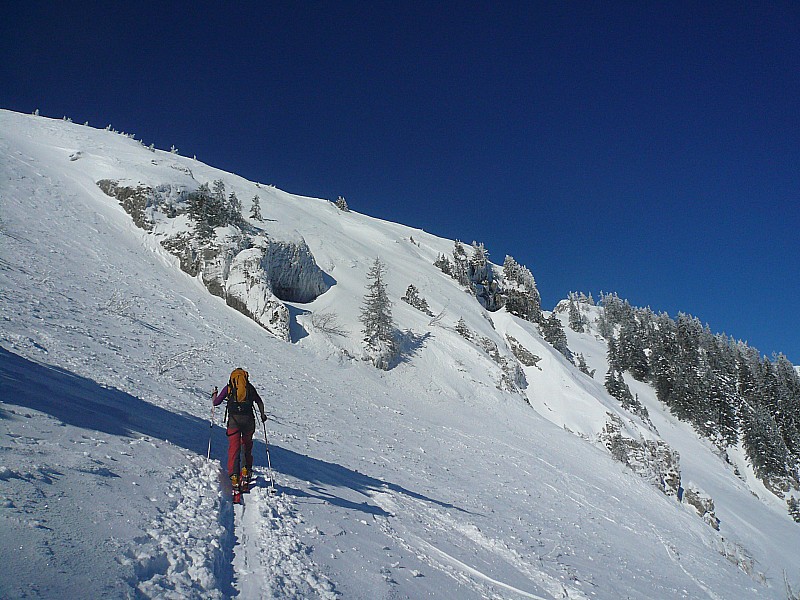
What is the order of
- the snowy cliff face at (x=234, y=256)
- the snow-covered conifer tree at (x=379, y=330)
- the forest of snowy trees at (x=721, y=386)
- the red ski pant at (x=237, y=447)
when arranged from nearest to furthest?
1. the red ski pant at (x=237, y=447)
2. the snowy cliff face at (x=234, y=256)
3. the snow-covered conifer tree at (x=379, y=330)
4. the forest of snowy trees at (x=721, y=386)

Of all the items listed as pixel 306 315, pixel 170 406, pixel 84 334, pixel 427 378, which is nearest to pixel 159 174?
pixel 306 315

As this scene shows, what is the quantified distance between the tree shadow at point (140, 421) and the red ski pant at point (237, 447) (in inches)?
37.5

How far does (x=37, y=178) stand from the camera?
25.1 m

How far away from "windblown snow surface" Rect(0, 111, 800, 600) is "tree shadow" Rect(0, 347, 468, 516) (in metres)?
0.07

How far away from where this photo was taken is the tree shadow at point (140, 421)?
6.74 meters

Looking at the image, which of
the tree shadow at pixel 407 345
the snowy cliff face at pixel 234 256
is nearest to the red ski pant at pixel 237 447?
the snowy cliff face at pixel 234 256

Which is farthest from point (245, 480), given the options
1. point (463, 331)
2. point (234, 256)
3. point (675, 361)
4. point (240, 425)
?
point (675, 361)

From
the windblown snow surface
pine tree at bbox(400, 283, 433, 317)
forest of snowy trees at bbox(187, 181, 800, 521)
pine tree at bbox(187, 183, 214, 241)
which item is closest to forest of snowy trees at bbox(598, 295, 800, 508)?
forest of snowy trees at bbox(187, 181, 800, 521)

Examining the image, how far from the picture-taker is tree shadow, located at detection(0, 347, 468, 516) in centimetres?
674

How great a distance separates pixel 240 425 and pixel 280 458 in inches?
103

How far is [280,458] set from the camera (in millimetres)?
9656

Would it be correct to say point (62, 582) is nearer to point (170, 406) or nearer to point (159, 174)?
point (170, 406)

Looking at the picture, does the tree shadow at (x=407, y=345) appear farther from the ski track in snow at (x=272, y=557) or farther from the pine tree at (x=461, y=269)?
the pine tree at (x=461, y=269)

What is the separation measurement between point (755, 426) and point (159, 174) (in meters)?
70.1
